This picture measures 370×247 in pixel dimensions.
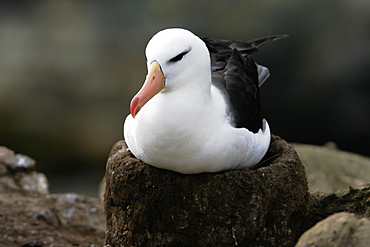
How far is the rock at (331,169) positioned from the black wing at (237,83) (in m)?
2.03

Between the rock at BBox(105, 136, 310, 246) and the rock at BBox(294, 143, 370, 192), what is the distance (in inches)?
87.7

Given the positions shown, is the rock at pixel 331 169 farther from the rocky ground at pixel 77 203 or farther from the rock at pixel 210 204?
the rock at pixel 210 204

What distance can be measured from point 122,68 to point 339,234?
234 inches

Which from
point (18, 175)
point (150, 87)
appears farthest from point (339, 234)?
point (18, 175)

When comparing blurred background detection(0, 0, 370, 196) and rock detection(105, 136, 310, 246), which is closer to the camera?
rock detection(105, 136, 310, 246)

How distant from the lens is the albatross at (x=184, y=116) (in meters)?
3.18

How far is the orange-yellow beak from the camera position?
3078 millimetres

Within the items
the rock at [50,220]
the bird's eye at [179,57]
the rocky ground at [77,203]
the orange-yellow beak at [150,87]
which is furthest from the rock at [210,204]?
the rock at [50,220]

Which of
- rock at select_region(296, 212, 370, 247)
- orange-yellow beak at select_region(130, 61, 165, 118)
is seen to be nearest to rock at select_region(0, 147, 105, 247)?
orange-yellow beak at select_region(130, 61, 165, 118)

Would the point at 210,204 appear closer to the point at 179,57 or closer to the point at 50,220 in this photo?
the point at 179,57

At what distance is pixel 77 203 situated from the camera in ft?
16.7

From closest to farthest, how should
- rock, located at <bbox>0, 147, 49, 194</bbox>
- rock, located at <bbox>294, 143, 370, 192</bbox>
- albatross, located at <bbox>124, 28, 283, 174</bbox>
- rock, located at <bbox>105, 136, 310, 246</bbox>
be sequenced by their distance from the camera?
albatross, located at <bbox>124, 28, 283, 174</bbox>, rock, located at <bbox>105, 136, 310, 246</bbox>, rock, located at <bbox>0, 147, 49, 194</bbox>, rock, located at <bbox>294, 143, 370, 192</bbox>

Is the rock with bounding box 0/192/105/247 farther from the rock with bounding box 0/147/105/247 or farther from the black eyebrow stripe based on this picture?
the black eyebrow stripe

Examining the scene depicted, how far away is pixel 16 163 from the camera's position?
17.8 feet
